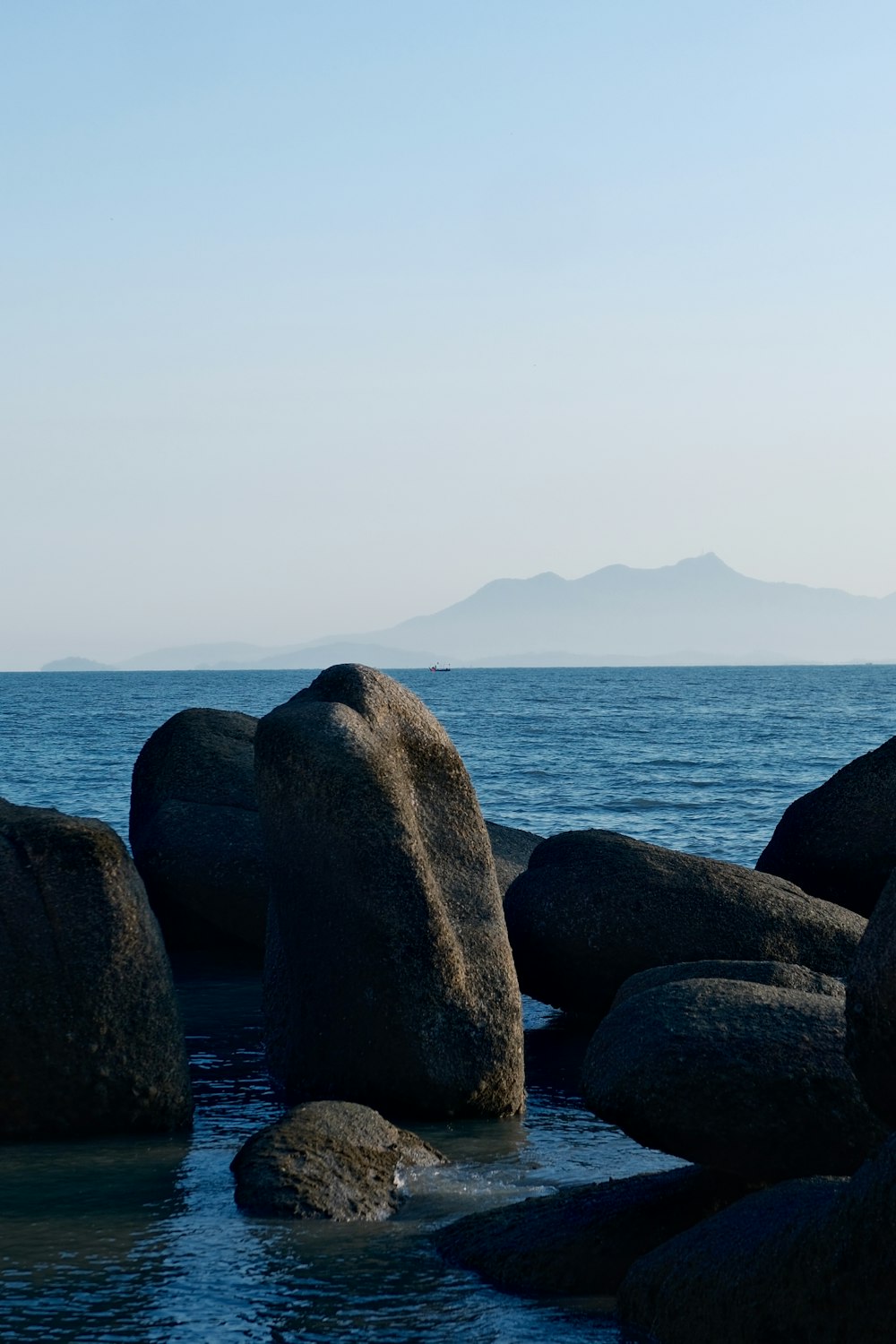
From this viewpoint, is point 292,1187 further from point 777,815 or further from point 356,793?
point 777,815

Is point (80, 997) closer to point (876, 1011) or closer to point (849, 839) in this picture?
point (876, 1011)

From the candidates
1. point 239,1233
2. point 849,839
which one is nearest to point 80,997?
point 239,1233

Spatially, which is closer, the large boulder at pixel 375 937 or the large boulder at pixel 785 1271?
the large boulder at pixel 785 1271

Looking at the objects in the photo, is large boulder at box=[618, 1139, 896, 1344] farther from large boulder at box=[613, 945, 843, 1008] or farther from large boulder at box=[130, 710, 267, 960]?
large boulder at box=[130, 710, 267, 960]

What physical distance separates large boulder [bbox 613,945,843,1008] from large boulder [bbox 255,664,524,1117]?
1.06 meters

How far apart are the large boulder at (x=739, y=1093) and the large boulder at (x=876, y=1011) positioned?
1.14 meters

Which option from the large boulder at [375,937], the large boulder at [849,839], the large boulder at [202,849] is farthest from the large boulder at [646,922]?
the large boulder at [202,849]

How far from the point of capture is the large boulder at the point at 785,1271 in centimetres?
537

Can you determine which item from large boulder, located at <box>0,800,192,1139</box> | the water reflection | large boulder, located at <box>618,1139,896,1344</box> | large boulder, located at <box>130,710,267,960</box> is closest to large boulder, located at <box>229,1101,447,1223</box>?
the water reflection

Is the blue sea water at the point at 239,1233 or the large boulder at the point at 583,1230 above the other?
the large boulder at the point at 583,1230

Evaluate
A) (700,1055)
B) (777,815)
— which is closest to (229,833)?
(700,1055)

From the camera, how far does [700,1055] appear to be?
23.3ft

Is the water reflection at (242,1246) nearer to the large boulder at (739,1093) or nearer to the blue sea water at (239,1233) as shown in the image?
the blue sea water at (239,1233)

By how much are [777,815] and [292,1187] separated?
22888 mm
